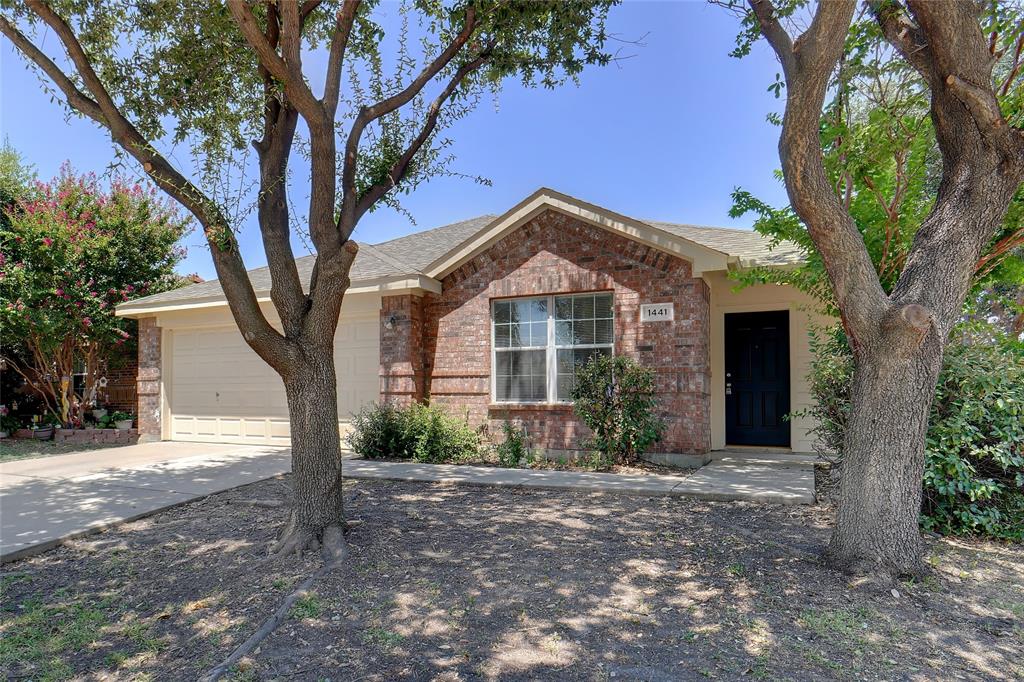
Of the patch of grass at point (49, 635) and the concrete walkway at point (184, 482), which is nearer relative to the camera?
the patch of grass at point (49, 635)

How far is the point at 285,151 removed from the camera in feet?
17.1

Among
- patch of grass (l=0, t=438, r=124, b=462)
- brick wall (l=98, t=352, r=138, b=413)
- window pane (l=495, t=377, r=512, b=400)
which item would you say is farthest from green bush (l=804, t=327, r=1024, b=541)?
brick wall (l=98, t=352, r=138, b=413)

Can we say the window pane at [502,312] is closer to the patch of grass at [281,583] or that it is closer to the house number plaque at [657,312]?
the house number plaque at [657,312]

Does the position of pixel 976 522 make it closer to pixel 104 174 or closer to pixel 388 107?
pixel 388 107

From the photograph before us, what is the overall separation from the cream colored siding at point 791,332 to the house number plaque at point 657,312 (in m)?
0.75

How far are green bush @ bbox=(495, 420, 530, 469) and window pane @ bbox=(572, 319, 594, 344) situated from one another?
1.66m

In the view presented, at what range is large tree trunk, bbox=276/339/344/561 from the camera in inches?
182

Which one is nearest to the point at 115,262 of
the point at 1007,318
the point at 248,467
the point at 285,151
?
the point at 248,467

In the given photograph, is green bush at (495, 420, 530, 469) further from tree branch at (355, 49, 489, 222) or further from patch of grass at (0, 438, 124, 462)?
patch of grass at (0, 438, 124, 462)

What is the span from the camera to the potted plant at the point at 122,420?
12.5m

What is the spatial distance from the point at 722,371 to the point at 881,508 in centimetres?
560

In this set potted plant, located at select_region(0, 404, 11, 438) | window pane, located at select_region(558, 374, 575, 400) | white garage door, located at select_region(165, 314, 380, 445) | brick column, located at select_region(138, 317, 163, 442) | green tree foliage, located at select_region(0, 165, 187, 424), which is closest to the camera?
window pane, located at select_region(558, 374, 575, 400)

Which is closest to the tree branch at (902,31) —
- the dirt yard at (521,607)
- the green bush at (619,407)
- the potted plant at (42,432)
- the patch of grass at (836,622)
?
the dirt yard at (521,607)

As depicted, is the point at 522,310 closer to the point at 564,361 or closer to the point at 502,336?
the point at 502,336
